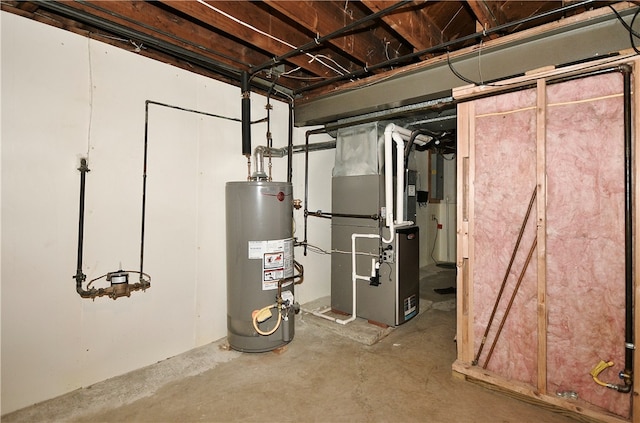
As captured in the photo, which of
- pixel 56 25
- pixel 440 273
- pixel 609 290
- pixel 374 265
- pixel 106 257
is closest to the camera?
pixel 609 290

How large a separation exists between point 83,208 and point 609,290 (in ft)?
10.6

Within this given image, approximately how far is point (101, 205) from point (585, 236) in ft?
10.0

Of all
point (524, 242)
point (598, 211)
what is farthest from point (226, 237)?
point (598, 211)

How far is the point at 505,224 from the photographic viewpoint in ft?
6.70

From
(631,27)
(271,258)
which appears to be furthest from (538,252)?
(271,258)

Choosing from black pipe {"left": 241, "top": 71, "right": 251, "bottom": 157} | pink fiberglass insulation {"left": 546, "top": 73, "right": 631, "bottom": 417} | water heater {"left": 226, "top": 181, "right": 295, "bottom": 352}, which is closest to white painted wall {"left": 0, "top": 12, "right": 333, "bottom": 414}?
black pipe {"left": 241, "top": 71, "right": 251, "bottom": 157}

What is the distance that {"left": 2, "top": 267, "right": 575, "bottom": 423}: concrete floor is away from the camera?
5.98ft

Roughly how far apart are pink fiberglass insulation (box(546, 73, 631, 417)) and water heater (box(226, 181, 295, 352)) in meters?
1.87

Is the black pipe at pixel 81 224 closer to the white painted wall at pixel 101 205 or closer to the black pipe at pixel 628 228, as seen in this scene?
the white painted wall at pixel 101 205

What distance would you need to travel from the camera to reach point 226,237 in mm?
2689

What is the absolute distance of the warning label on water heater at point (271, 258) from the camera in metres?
2.49

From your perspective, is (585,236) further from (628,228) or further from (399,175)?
(399,175)

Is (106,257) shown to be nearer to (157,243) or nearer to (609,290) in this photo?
(157,243)

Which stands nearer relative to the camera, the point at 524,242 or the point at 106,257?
the point at 524,242
